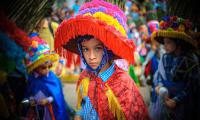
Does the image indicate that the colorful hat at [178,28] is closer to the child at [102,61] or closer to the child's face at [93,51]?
the child at [102,61]

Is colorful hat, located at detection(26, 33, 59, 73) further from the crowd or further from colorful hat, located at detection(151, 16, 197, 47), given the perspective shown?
colorful hat, located at detection(151, 16, 197, 47)

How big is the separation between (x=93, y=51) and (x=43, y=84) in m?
1.38

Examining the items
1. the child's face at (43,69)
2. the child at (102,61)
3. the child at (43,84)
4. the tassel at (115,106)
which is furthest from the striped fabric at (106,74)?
the child's face at (43,69)

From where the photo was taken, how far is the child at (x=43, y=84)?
3906mm

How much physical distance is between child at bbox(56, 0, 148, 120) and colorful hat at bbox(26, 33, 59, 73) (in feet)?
3.04

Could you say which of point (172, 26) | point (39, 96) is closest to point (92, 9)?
point (172, 26)

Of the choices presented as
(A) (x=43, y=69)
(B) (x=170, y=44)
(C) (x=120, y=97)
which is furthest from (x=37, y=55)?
(B) (x=170, y=44)

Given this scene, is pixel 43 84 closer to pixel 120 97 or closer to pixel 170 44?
pixel 120 97

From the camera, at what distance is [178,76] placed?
3842mm

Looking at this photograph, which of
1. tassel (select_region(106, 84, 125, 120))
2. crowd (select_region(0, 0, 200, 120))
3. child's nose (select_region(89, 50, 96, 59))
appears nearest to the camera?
crowd (select_region(0, 0, 200, 120))

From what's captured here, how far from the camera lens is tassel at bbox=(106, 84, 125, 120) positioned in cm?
279

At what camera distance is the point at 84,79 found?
3.05 metres

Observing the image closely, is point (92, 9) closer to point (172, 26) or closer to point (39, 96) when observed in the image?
point (172, 26)

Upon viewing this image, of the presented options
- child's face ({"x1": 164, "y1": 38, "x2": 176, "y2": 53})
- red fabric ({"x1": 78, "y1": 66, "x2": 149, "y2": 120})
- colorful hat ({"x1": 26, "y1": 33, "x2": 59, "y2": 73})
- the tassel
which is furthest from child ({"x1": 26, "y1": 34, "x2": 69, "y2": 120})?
child's face ({"x1": 164, "y1": 38, "x2": 176, "y2": 53})
